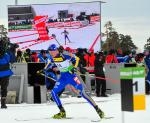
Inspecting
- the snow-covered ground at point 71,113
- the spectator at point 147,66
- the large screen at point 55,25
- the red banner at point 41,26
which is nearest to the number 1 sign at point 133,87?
the snow-covered ground at point 71,113

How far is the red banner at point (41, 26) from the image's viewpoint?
3584 centimetres

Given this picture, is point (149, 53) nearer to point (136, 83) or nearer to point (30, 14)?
point (136, 83)

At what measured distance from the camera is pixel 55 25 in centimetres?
3603

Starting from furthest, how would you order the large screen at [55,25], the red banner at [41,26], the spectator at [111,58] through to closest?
the red banner at [41,26], the large screen at [55,25], the spectator at [111,58]

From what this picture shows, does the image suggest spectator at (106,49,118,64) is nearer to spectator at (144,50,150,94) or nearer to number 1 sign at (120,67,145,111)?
spectator at (144,50,150,94)

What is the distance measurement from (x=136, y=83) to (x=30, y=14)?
27.2m

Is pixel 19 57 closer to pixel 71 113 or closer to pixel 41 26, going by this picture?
pixel 71 113

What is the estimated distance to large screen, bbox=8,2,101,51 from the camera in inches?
1374

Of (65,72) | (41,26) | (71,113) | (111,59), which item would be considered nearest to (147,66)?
(111,59)

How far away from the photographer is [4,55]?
1638 centimetres

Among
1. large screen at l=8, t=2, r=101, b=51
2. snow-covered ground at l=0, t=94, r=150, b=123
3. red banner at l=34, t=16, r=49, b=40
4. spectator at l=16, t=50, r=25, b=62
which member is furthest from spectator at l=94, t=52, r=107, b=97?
red banner at l=34, t=16, r=49, b=40

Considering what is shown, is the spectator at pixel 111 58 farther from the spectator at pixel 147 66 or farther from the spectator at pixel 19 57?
the spectator at pixel 19 57

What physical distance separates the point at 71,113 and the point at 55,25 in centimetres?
2156

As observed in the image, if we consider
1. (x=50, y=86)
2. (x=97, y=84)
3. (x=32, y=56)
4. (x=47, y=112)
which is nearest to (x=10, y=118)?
(x=47, y=112)
